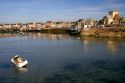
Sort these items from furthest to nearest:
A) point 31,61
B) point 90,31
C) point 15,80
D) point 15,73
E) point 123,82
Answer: point 90,31 → point 31,61 → point 15,73 → point 15,80 → point 123,82

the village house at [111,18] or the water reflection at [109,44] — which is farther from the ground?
the village house at [111,18]

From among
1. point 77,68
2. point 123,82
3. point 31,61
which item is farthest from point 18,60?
point 123,82

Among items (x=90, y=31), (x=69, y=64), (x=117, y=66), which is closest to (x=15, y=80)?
(x=69, y=64)

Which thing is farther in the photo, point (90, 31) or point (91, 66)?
point (90, 31)

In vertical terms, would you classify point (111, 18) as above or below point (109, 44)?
above

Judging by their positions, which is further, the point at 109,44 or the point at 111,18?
the point at 111,18

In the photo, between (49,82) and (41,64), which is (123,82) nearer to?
(49,82)

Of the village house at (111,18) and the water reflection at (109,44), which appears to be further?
the village house at (111,18)

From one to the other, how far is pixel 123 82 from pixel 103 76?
2661mm

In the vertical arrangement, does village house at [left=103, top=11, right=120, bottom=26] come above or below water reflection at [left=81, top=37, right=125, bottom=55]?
above

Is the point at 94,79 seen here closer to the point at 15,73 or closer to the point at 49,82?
the point at 49,82

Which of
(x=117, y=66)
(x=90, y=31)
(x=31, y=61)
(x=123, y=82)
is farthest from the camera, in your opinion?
(x=90, y=31)

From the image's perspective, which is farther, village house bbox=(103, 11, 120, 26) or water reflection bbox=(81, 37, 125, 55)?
village house bbox=(103, 11, 120, 26)

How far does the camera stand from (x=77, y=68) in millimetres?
29359
